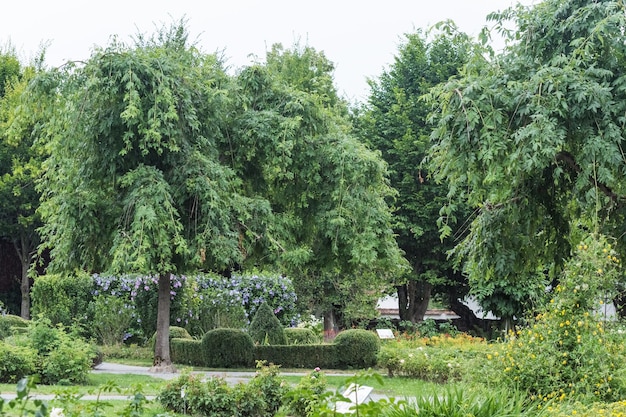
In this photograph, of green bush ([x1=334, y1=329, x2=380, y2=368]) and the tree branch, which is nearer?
the tree branch

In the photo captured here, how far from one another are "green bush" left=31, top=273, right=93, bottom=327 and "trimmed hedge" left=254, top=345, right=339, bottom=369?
6.22m

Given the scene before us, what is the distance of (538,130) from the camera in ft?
27.9

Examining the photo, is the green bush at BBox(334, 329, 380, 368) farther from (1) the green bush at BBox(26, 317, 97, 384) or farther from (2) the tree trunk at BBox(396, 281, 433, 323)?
(2) the tree trunk at BBox(396, 281, 433, 323)

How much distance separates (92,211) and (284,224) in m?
3.73

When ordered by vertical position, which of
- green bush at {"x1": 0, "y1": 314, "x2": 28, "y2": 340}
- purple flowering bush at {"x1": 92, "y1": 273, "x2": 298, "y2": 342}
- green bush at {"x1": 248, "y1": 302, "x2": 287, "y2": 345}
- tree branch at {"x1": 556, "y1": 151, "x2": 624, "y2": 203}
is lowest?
green bush at {"x1": 248, "y1": 302, "x2": 287, "y2": 345}

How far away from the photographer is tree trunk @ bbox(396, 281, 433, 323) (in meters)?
27.8

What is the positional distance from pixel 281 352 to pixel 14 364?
6618 millimetres

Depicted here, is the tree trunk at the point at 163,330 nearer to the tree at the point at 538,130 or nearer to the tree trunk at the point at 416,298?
the tree at the point at 538,130

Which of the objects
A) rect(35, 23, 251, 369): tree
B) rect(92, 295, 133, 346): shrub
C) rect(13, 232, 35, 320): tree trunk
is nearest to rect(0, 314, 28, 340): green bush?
rect(92, 295, 133, 346): shrub

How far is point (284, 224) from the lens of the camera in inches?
603

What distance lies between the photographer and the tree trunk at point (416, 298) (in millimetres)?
27844

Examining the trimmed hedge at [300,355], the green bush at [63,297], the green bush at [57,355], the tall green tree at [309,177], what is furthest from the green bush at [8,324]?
the tall green tree at [309,177]

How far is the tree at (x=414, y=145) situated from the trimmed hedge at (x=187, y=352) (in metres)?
10.0

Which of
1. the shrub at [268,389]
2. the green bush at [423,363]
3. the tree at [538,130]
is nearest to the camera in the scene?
the tree at [538,130]
